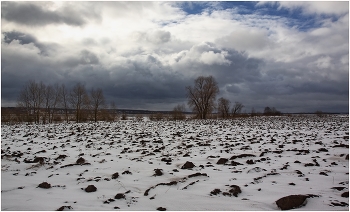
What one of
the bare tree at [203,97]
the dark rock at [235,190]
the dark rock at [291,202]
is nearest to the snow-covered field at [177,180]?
the dark rock at [235,190]

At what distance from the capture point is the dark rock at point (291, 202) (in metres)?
4.38

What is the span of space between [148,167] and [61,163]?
3387 mm

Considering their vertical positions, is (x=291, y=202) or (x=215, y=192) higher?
(x=291, y=202)

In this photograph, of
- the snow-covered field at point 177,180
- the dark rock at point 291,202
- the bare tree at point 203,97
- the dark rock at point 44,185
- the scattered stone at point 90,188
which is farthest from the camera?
the bare tree at point 203,97

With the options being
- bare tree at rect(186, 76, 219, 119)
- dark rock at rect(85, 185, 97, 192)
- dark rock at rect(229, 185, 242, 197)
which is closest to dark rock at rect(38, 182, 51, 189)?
dark rock at rect(85, 185, 97, 192)

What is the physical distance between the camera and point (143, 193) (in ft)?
18.2

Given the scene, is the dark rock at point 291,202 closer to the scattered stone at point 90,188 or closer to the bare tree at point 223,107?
the scattered stone at point 90,188

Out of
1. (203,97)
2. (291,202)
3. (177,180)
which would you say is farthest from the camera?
(203,97)

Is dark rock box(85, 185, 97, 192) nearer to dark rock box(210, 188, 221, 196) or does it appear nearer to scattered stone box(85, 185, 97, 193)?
scattered stone box(85, 185, 97, 193)

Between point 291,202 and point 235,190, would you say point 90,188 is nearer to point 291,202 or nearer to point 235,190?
point 235,190

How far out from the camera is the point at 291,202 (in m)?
4.45

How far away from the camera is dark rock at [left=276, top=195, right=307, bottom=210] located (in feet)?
14.4

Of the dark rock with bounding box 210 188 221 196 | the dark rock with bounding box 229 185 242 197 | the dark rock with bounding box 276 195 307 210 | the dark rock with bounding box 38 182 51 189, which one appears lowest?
the dark rock with bounding box 38 182 51 189

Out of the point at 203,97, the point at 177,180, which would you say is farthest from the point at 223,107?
the point at 177,180
